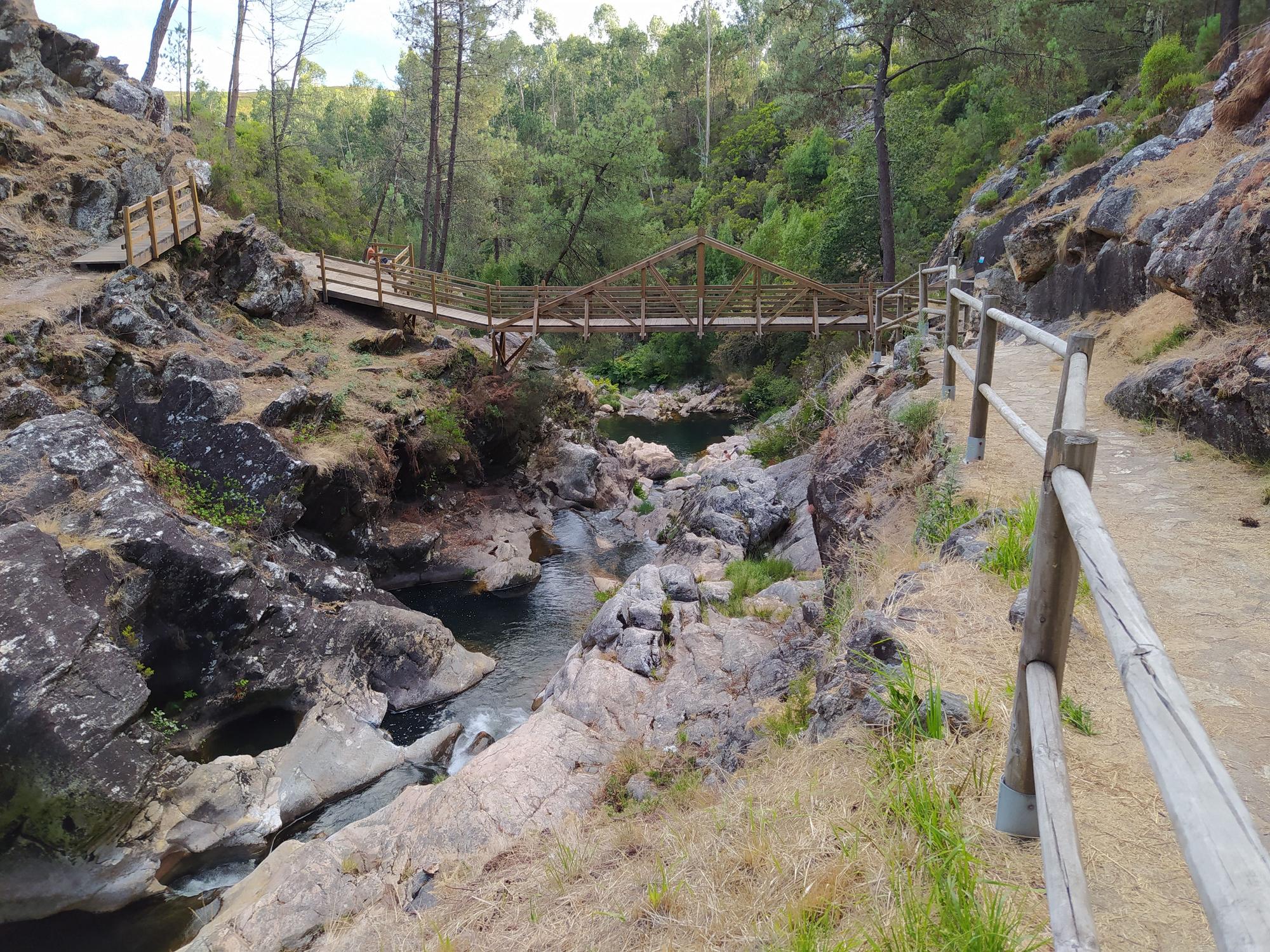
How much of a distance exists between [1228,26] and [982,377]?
1644 centimetres

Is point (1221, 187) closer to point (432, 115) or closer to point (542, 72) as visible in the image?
point (432, 115)

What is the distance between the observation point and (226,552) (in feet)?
34.1

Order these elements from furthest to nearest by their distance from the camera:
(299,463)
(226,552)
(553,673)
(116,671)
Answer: (299,463) < (553,673) < (226,552) < (116,671)

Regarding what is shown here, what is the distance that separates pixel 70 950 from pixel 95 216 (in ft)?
45.1

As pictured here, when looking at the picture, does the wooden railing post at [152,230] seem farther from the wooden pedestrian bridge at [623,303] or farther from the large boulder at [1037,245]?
the large boulder at [1037,245]

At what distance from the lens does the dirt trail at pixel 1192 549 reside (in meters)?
2.92

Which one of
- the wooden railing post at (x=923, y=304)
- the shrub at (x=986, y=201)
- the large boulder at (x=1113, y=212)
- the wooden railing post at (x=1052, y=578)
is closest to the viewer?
the wooden railing post at (x=1052, y=578)

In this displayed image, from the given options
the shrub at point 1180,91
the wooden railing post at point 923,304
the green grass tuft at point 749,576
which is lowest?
the green grass tuft at point 749,576

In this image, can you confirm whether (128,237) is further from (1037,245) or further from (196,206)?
(1037,245)

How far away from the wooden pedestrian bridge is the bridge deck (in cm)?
3

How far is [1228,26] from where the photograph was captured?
15.9m

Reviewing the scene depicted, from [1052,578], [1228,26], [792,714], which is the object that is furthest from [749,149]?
[1052,578]

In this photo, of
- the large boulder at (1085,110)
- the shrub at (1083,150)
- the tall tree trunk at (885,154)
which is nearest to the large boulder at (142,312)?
the tall tree trunk at (885,154)

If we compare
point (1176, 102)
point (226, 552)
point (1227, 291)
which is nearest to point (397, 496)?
point (226, 552)
